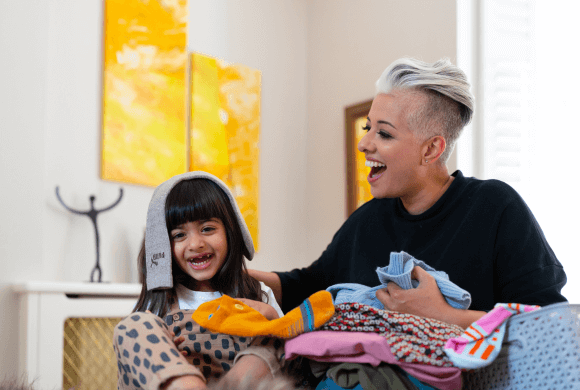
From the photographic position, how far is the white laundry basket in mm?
877

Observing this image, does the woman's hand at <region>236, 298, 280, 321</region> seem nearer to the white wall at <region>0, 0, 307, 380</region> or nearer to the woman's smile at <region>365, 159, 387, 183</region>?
the woman's smile at <region>365, 159, 387, 183</region>

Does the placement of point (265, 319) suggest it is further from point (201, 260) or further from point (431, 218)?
point (431, 218)

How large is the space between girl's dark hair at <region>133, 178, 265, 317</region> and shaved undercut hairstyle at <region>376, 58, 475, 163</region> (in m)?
0.56

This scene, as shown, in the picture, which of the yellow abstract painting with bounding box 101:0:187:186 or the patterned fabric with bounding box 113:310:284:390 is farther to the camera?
the yellow abstract painting with bounding box 101:0:187:186

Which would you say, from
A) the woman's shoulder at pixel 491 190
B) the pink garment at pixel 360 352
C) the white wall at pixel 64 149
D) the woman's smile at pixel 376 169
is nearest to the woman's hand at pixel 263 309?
the pink garment at pixel 360 352

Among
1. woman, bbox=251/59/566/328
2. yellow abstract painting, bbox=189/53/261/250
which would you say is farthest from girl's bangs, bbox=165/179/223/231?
yellow abstract painting, bbox=189/53/261/250

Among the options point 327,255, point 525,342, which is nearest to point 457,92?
point 327,255

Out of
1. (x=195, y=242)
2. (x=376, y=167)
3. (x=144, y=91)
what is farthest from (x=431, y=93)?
(x=144, y=91)

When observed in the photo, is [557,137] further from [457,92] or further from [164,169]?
[164,169]

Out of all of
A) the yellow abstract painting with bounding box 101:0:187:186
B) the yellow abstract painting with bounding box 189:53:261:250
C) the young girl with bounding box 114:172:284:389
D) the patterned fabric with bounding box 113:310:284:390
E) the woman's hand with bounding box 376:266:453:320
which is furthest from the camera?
the yellow abstract painting with bounding box 189:53:261:250

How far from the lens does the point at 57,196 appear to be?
2713 millimetres

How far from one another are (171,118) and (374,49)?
126 centimetres

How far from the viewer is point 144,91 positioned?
3068 mm

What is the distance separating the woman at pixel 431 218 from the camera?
136 centimetres
